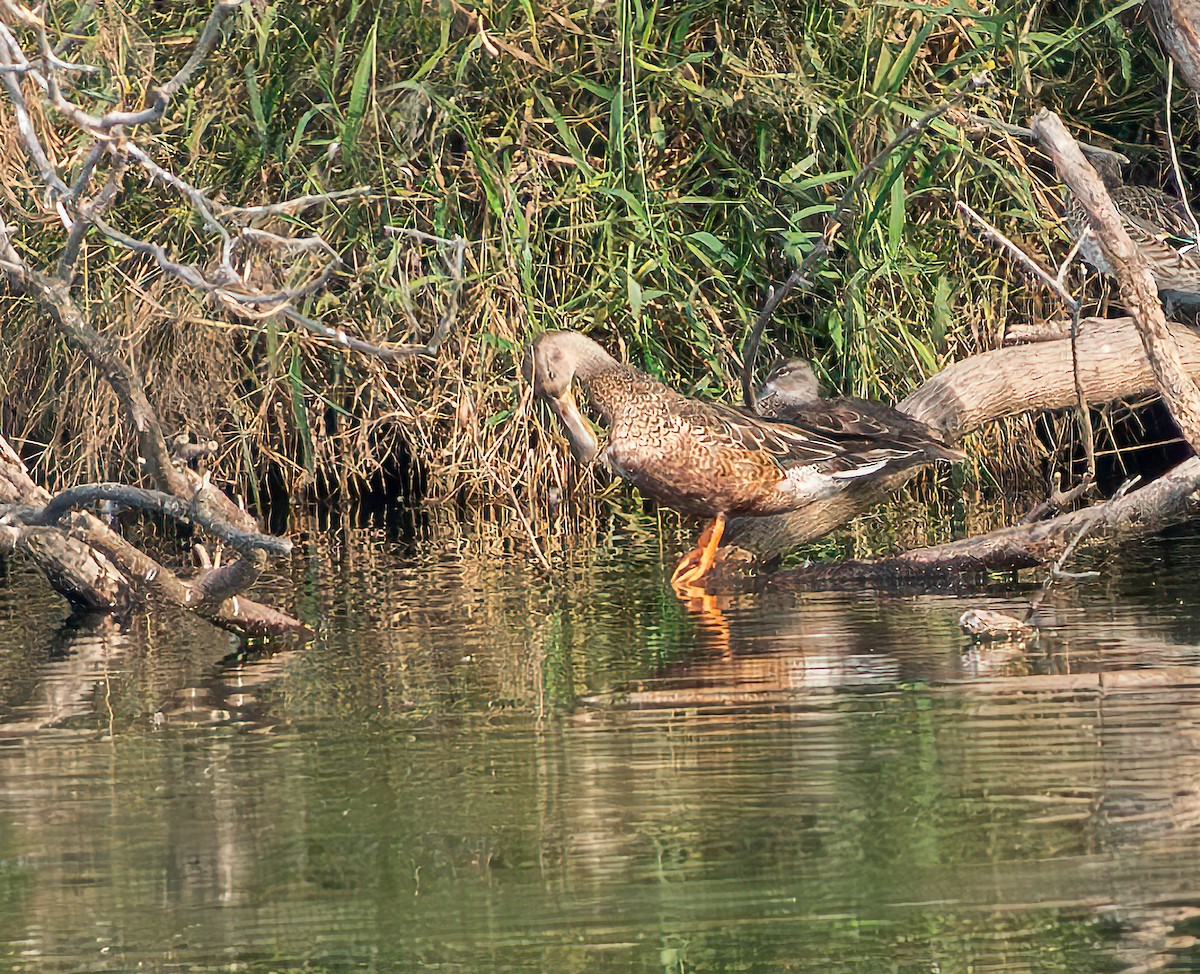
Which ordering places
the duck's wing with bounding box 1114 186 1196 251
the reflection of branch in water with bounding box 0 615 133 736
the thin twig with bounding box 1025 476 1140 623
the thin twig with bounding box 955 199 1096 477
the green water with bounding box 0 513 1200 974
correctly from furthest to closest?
the duck's wing with bounding box 1114 186 1196 251 < the thin twig with bounding box 955 199 1096 477 < the thin twig with bounding box 1025 476 1140 623 < the reflection of branch in water with bounding box 0 615 133 736 < the green water with bounding box 0 513 1200 974

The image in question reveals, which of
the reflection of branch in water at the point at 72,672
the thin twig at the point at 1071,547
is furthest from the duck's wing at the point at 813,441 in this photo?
the reflection of branch in water at the point at 72,672

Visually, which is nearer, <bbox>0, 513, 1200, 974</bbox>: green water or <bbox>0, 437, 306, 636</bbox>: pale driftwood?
<bbox>0, 513, 1200, 974</bbox>: green water

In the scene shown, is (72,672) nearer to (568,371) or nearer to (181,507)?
(181,507)

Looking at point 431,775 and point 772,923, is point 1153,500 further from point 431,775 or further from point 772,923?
point 772,923

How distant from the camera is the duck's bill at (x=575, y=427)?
21.8ft

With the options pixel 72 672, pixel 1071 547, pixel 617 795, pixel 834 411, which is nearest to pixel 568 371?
pixel 834 411

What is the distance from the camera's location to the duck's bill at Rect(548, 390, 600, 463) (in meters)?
6.64

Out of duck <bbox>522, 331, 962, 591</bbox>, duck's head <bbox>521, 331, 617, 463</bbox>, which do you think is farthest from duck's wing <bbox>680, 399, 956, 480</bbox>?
duck's head <bbox>521, 331, 617, 463</bbox>

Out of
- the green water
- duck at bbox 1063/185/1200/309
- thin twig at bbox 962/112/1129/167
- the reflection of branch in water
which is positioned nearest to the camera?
the green water

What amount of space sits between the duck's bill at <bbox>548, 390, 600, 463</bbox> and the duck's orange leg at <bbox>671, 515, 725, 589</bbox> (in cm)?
48

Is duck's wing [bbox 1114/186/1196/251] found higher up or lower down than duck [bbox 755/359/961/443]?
higher up

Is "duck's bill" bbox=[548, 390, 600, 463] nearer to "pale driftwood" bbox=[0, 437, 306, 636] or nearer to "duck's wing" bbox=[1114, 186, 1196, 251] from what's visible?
"pale driftwood" bbox=[0, 437, 306, 636]

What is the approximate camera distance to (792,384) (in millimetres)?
6895

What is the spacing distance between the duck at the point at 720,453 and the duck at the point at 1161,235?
1.46m
